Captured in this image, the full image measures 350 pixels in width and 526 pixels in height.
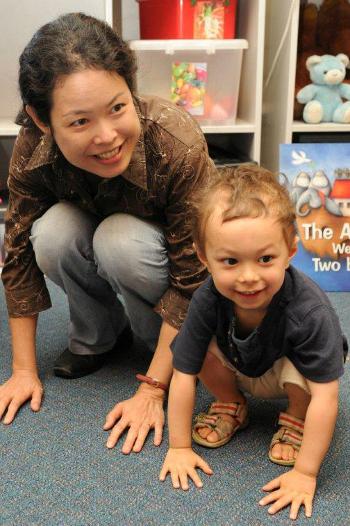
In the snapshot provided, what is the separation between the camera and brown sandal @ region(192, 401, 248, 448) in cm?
90

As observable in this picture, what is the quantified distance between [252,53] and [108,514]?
1.21m

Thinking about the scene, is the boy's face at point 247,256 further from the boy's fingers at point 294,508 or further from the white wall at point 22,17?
the white wall at point 22,17

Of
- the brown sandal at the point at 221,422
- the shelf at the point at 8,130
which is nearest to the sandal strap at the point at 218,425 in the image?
the brown sandal at the point at 221,422

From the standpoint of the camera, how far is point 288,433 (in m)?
0.86

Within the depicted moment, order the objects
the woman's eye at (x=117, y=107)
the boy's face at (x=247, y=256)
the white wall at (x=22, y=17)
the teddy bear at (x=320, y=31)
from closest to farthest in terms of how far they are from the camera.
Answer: the boy's face at (x=247, y=256), the woman's eye at (x=117, y=107), the teddy bear at (x=320, y=31), the white wall at (x=22, y=17)

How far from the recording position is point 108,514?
29.7 inches

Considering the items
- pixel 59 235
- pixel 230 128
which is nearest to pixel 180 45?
pixel 230 128

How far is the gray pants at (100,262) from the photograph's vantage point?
38.8 inches

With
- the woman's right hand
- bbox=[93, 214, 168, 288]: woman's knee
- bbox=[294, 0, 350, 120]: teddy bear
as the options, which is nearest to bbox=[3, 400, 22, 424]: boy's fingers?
the woman's right hand

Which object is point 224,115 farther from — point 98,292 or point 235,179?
point 235,179

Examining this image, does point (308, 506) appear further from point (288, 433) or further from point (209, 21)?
point (209, 21)

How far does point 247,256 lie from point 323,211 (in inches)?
32.6

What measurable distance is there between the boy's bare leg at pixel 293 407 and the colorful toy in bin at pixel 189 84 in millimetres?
934

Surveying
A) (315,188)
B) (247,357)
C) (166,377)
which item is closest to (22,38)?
(315,188)
